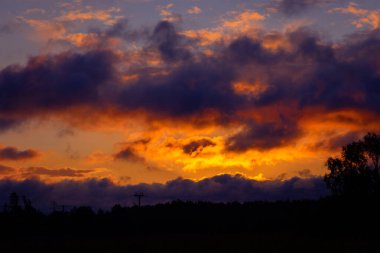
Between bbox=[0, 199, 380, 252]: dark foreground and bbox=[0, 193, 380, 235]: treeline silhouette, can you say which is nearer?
bbox=[0, 199, 380, 252]: dark foreground

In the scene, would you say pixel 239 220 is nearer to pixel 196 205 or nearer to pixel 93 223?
pixel 196 205

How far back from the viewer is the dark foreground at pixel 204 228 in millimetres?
70625

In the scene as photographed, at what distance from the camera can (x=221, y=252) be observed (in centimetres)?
6019

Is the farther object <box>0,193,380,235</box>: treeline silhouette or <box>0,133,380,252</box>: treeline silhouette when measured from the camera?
<box>0,193,380,235</box>: treeline silhouette

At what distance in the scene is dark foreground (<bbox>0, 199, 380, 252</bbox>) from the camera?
70.6m

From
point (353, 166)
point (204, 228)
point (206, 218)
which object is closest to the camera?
point (353, 166)

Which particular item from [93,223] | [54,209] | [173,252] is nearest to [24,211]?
[54,209]

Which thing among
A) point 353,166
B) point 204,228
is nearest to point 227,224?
→ point 204,228

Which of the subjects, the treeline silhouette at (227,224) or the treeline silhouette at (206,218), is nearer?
the treeline silhouette at (227,224)

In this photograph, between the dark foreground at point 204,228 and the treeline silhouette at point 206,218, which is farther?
the treeline silhouette at point 206,218

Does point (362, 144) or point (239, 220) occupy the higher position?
point (362, 144)

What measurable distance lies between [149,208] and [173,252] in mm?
126641

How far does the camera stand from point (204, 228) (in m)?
151

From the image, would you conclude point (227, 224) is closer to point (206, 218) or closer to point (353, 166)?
point (206, 218)
